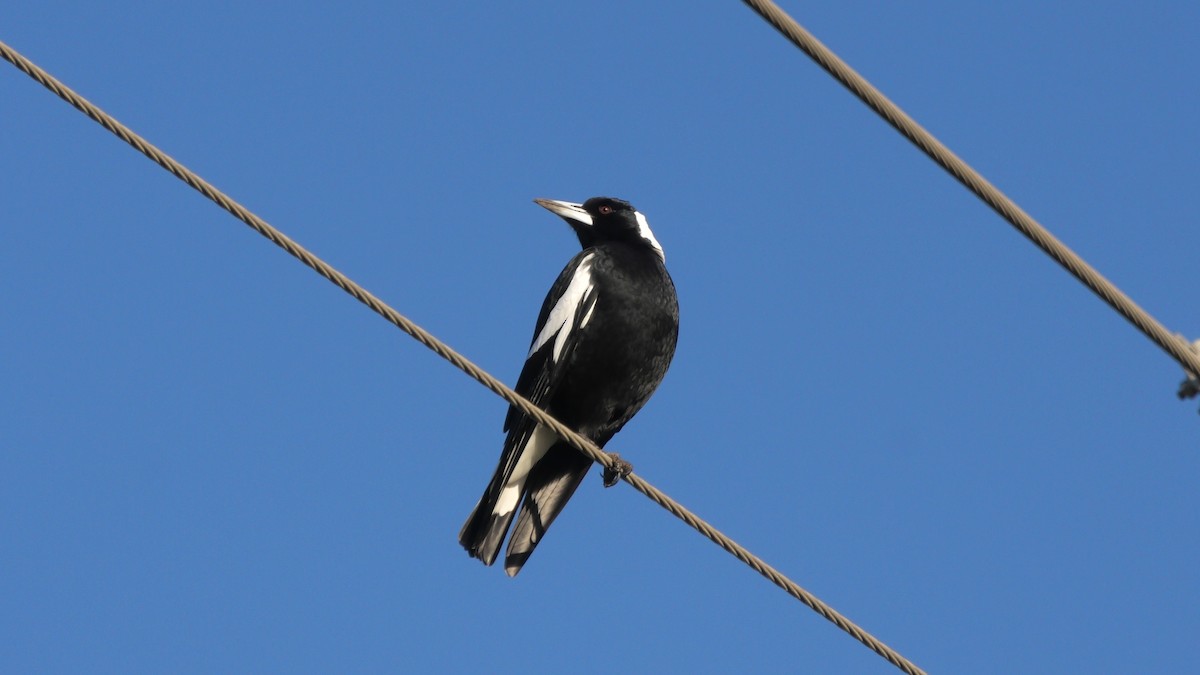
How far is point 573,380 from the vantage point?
17.5 ft

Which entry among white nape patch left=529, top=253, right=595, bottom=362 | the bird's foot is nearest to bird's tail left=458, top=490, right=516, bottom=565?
the bird's foot

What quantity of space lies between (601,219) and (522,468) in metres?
1.42

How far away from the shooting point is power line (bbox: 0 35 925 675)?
2.98 m

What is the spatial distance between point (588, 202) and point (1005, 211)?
150 inches

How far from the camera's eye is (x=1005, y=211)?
2.71 meters

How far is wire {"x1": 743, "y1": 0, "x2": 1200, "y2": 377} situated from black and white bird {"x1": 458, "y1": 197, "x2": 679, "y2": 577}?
2668 mm

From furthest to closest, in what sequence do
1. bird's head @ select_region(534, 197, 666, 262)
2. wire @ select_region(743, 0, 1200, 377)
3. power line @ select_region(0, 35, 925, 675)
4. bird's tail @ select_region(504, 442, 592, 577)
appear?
bird's head @ select_region(534, 197, 666, 262) < bird's tail @ select_region(504, 442, 592, 577) < power line @ select_region(0, 35, 925, 675) < wire @ select_region(743, 0, 1200, 377)

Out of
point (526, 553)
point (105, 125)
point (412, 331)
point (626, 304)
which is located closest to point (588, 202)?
point (626, 304)

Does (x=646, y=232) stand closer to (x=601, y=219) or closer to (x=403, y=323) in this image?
(x=601, y=219)

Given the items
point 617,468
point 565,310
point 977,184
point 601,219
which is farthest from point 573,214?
point 977,184

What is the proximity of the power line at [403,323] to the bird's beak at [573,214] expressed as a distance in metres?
2.41

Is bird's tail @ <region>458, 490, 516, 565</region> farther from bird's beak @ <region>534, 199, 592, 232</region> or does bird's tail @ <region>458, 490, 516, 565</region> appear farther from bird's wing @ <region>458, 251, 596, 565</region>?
bird's beak @ <region>534, 199, 592, 232</region>

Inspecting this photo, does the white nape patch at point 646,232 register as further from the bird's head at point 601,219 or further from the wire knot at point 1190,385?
the wire knot at point 1190,385

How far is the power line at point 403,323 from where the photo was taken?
2.98m
